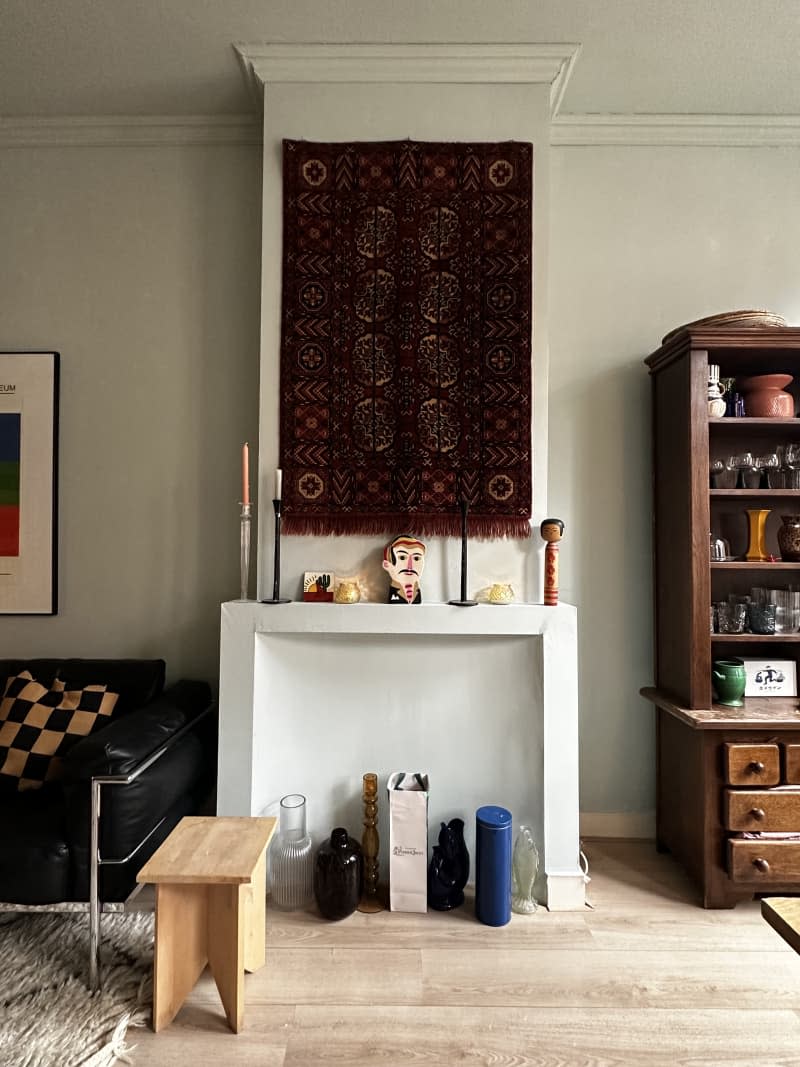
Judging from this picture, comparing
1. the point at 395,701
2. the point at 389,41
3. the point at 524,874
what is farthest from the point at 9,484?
the point at 524,874

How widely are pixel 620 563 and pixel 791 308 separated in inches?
50.9

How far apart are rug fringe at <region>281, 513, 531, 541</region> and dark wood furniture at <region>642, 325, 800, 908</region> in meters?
0.61

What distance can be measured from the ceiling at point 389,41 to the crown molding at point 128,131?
0.15 feet

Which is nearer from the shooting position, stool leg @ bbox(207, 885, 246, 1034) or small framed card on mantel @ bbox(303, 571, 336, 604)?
stool leg @ bbox(207, 885, 246, 1034)

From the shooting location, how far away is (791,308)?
2643 millimetres

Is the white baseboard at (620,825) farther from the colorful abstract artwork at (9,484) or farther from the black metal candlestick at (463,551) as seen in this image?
the colorful abstract artwork at (9,484)

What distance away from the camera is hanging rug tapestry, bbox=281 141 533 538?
2.35 metres

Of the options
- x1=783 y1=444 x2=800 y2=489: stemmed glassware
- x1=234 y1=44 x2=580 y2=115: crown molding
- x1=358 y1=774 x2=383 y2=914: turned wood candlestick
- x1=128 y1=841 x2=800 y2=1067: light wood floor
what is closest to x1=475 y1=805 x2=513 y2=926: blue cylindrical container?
x1=128 y1=841 x2=800 y2=1067: light wood floor

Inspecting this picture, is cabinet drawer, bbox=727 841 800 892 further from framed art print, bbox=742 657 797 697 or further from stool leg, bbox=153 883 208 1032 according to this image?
stool leg, bbox=153 883 208 1032

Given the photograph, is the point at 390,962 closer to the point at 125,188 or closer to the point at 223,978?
the point at 223,978

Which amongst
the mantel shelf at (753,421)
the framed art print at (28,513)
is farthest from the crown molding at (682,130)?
the framed art print at (28,513)

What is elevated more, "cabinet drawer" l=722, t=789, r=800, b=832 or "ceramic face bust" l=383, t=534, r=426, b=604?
"ceramic face bust" l=383, t=534, r=426, b=604

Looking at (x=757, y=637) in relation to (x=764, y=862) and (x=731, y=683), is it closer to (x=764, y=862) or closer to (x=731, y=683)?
(x=731, y=683)

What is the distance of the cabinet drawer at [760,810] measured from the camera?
2088 millimetres
